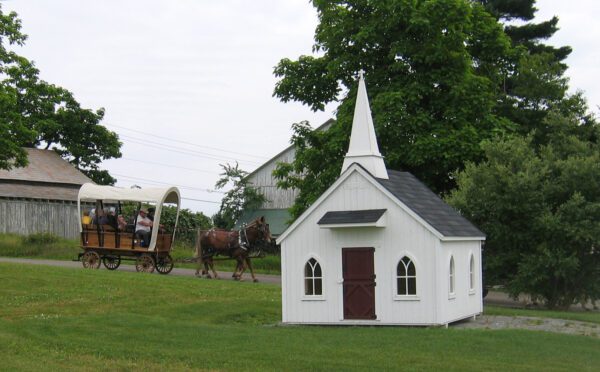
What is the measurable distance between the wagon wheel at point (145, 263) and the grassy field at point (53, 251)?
678cm

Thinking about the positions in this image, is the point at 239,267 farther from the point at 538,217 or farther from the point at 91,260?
the point at 538,217

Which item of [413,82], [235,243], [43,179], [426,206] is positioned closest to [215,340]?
[426,206]

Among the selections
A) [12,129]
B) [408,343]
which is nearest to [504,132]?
[408,343]

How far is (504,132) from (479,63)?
19.5ft

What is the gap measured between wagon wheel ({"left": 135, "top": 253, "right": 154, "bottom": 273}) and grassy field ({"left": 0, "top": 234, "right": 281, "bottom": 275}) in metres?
6.78

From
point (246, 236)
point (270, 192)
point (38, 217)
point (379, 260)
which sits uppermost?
point (270, 192)

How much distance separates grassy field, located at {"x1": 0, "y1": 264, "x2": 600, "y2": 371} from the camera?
14.4 metres

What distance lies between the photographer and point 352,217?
65.6 feet

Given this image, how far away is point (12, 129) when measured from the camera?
3825 centimetres

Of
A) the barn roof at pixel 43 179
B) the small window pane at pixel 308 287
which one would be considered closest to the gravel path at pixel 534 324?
the small window pane at pixel 308 287

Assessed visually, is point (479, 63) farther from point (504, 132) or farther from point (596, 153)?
point (596, 153)

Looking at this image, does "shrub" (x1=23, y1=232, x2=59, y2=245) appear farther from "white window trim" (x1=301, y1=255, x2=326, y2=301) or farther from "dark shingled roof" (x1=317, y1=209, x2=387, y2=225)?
"dark shingled roof" (x1=317, y1=209, x2=387, y2=225)

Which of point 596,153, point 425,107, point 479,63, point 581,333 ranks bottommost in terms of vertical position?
point 581,333

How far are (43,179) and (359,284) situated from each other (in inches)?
1485
